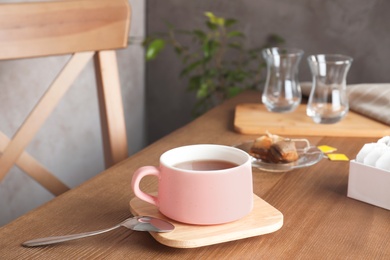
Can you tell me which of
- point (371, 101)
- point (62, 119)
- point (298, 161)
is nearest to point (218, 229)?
point (298, 161)

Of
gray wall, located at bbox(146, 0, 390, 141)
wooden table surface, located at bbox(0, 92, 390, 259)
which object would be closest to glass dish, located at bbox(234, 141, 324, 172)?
wooden table surface, located at bbox(0, 92, 390, 259)

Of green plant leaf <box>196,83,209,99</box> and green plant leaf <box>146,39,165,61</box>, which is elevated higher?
green plant leaf <box>146,39,165,61</box>

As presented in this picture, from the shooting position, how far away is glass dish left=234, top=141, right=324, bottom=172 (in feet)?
3.63

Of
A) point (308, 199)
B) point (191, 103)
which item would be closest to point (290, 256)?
point (308, 199)

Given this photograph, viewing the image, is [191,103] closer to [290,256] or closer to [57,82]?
[57,82]

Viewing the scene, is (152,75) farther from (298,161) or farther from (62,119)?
(298,161)

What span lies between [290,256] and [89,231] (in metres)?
0.26

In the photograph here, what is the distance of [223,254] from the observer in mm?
786

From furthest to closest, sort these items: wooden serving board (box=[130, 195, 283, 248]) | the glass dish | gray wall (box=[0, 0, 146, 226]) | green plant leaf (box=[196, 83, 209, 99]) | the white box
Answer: green plant leaf (box=[196, 83, 209, 99])
gray wall (box=[0, 0, 146, 226])
the glass dish
the white box
wooden serving board (box=[130, 195, 283, 248])

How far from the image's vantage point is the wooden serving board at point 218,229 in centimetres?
79

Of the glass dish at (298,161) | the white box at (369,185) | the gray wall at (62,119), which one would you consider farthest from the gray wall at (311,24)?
the white box at (369,185)

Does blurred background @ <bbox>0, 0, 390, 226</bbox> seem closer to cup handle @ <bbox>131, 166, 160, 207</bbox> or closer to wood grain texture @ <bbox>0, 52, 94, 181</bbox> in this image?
wood grain texture @ <bbox>0, 52, 94, 181</bbox>

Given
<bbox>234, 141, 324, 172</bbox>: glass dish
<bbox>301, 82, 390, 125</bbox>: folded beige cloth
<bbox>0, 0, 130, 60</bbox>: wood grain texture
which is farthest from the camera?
<bbox>301, 82, 390, 125</bbox>: folded beige cloth

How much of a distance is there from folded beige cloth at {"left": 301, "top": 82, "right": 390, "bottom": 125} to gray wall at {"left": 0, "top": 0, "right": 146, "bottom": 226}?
993mm
